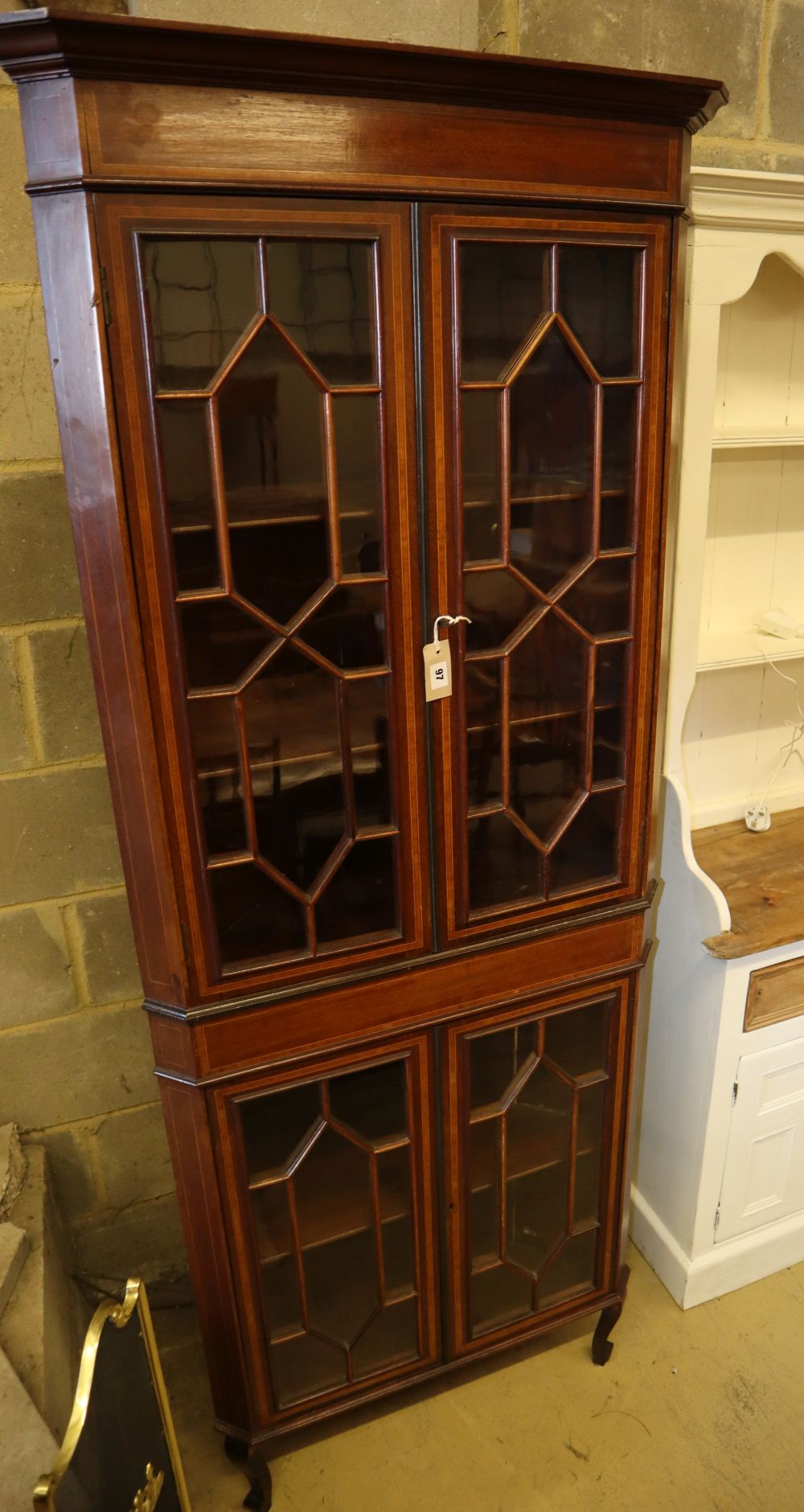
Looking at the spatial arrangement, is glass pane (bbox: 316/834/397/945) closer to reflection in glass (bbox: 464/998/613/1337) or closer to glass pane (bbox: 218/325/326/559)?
reflection in glass (bbox: 464/998/613/1337)

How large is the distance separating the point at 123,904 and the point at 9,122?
4.13 feet

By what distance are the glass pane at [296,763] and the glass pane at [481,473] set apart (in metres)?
0.28

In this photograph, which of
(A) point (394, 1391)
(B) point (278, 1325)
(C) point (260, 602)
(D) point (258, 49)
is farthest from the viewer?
(A) point (394, 1391)

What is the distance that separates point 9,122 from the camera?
54.3 inches

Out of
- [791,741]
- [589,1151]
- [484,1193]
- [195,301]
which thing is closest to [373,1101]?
[484,1193]

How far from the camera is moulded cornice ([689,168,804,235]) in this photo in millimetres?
1477

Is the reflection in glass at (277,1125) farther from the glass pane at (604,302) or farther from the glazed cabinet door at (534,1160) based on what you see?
the glass pane at (604,302)

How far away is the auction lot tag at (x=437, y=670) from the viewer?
1271 mm

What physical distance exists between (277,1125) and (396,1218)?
12.2 inches

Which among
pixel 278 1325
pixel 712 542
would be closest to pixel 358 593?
pixel 712 542

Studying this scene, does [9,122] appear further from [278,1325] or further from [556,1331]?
[556,1331]

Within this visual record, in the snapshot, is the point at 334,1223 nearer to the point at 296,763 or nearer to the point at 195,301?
the point at 296,763

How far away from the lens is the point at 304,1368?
158 centimetres

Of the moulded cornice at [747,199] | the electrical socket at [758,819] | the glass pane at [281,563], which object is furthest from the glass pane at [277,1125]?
the moulded cornice at [747,199]
